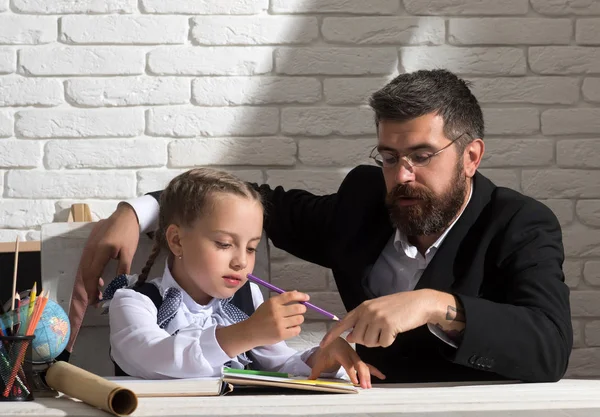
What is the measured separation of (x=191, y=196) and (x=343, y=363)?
523mm

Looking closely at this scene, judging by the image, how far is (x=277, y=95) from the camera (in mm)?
2561

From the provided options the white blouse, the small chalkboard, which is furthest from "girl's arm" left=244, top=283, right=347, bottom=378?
the small chalkboard

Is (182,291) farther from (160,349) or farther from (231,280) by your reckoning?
(160,349)

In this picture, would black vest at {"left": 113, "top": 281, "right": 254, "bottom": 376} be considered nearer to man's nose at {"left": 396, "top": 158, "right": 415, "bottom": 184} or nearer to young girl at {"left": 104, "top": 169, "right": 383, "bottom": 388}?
young girl at {"left": 104, "top": 169, "right": 383, "bottom": 388}

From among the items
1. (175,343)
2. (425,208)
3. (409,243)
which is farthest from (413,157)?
(175,343)

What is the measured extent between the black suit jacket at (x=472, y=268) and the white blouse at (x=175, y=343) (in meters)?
0.26

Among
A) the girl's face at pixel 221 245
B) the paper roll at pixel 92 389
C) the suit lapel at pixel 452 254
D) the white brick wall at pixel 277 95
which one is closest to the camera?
the paper roll at pixel 92 389

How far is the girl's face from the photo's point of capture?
6.40ft

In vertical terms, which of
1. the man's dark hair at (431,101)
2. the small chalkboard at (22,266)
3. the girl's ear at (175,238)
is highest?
the man's dark hair at (431,101)

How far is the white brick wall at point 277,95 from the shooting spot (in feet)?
8.29

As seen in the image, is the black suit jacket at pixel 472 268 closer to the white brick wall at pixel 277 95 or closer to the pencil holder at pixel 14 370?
the white brick wall at pixel 277 95

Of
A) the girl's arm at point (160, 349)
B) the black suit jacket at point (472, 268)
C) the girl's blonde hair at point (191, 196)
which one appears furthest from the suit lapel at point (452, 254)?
the girl's arm at point (160, 349)

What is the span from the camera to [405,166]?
2.16 metres

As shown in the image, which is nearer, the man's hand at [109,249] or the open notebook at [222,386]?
the open notebook at [222,386]
